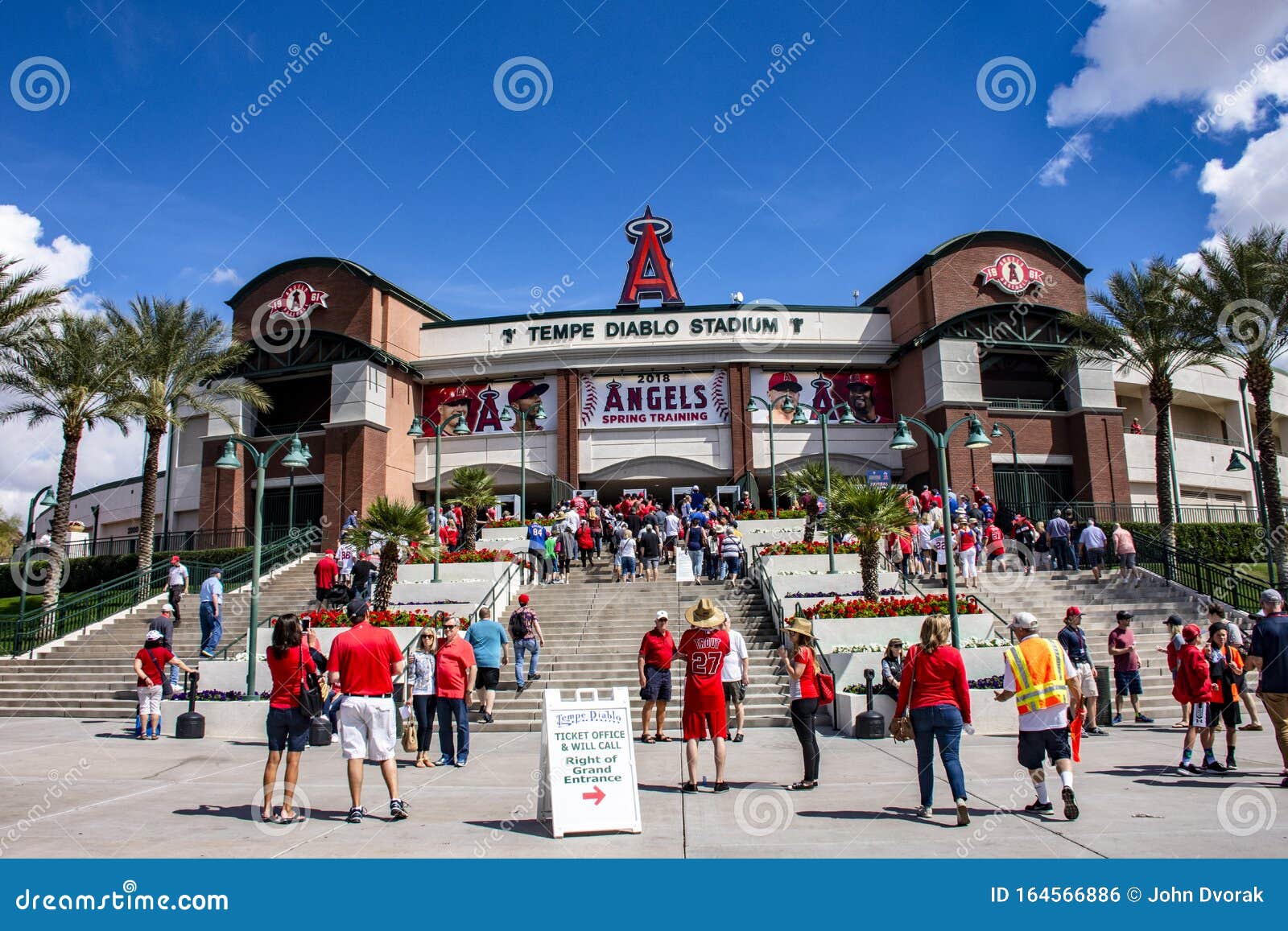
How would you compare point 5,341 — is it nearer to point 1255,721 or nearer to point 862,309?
point 1255,721

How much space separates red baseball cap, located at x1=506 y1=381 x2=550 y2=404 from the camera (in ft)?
120

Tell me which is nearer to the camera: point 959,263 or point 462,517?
point 462,517

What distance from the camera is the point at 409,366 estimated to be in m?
36.4

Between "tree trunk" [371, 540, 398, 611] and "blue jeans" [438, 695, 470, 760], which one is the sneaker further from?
"tree trunk" [371, 540, 398, 611]

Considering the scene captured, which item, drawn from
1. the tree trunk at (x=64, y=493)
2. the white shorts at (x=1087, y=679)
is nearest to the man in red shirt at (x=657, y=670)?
the white shorts at (x=1087, y=679)

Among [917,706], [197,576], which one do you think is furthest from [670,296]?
[917,706]

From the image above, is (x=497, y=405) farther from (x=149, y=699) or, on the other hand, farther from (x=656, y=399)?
(x=149, y=699)

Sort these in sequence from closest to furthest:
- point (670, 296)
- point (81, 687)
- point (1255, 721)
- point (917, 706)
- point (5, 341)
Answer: point (917, 706), point (1255, 721), point (81, 687), point (5, 341), point (670, 296)

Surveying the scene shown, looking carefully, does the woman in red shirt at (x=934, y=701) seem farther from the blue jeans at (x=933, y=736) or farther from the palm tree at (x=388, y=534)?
the palm tree at (x=388, y=534)

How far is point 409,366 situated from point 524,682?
24.1 meters

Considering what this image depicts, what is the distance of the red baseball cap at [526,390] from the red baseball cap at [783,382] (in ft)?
28.7

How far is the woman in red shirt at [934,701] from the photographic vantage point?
671 cm

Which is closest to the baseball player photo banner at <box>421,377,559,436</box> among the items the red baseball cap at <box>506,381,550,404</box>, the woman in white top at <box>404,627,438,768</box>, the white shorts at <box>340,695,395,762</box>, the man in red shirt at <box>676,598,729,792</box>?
the red baseball cap at <box>506,381,550,404</box>

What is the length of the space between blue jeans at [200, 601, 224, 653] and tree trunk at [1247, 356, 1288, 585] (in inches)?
865
